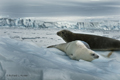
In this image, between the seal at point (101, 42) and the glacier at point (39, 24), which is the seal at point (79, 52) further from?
the glacier at point (39, 24)

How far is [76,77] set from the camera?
65.5 inches

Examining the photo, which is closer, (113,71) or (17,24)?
(113,71)

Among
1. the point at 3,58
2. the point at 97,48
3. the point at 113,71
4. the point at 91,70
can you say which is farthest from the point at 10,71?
the point at 97,48

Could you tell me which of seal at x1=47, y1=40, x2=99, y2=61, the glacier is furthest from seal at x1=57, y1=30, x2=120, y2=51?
the glacier

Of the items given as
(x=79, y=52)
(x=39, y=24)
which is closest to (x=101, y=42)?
(x=79, y=52)

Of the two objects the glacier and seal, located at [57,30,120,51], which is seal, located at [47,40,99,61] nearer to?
A: seal, located at [57,30,120,51]

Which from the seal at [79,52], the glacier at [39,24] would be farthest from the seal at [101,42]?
the glacier at [39,24]

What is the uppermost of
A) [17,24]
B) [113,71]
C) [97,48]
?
[113,71]

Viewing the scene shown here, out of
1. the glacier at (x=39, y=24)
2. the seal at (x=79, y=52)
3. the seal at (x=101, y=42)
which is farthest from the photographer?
the glacier at (x=39, y=24)

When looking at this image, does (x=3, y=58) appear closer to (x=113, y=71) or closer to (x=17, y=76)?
(x=17, y=76)

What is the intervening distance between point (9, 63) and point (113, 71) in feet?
4.13

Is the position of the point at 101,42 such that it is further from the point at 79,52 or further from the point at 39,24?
the point at 39,24

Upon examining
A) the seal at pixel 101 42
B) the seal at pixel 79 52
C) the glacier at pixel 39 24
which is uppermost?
the seal at pixel 79 52

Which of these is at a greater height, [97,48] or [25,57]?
[25,57]
